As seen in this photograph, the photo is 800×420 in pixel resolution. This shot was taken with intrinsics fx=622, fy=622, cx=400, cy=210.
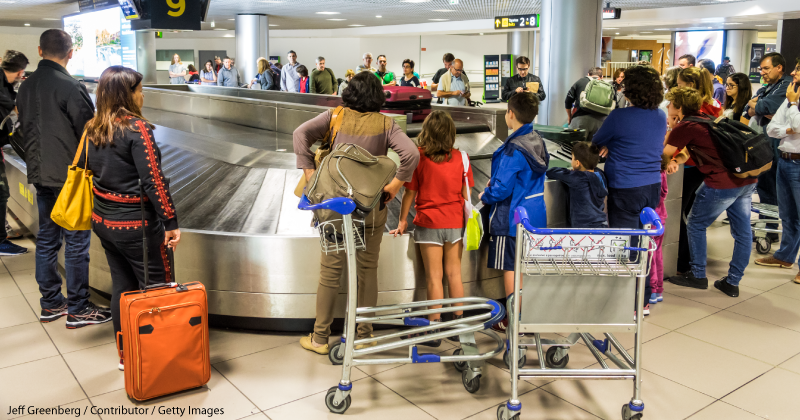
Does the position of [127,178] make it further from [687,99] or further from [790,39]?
[790,39]

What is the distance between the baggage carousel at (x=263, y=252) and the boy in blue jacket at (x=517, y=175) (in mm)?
381

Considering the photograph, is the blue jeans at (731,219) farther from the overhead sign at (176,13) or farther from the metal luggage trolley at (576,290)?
the overhead sign at (176,13)

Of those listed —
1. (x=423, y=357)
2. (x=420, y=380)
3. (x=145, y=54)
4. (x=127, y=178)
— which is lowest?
(x=420, y=380)

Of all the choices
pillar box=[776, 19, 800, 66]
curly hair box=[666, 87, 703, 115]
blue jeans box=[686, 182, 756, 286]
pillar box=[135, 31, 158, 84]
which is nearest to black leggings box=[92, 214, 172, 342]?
curly hair box=[666, 87, 703, 115]

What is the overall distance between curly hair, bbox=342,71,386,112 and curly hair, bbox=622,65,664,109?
1506 millimetres

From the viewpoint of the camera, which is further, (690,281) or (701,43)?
(701,43)

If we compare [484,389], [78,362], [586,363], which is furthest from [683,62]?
[78,362]

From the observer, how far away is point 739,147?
4.02m

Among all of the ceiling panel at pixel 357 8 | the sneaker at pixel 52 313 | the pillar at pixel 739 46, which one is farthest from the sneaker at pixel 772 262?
the pillar at pixel 739 46

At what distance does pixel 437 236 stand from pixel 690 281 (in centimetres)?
233

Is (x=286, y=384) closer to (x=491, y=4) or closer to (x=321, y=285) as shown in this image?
(x=321, y=285)

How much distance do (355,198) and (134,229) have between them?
3.55 feet

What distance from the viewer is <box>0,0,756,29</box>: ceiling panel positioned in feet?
50.8

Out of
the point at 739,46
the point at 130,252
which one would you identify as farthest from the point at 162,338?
the point at 739,46
